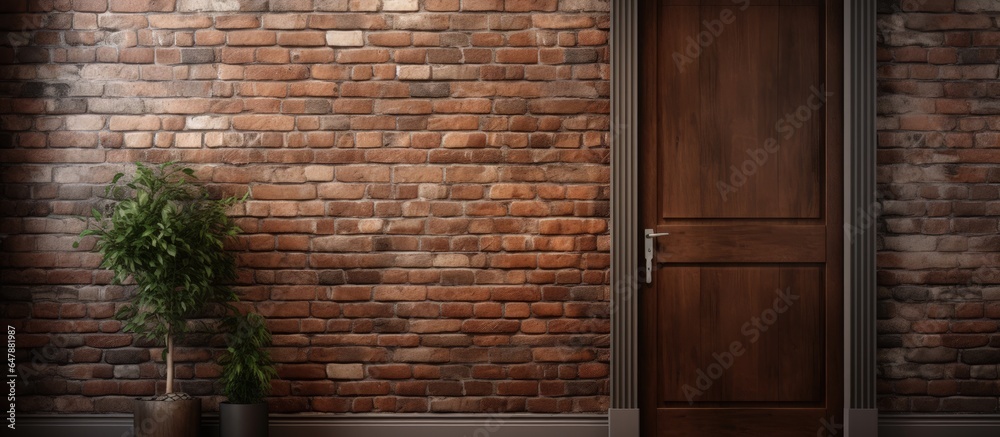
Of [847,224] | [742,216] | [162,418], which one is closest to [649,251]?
[742,216]

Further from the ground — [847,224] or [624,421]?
[847,224]

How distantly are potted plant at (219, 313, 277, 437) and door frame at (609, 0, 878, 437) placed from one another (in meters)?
1.58

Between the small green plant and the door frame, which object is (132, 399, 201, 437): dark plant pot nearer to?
the small green plant

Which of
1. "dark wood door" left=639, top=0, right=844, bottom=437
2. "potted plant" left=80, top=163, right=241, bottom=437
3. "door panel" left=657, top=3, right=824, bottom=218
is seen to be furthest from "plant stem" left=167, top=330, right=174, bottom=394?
"door panel" left=657, top=3, right=824, bottom=218

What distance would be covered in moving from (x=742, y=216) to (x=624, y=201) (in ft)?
1.91

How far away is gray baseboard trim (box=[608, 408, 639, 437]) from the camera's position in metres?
3.22

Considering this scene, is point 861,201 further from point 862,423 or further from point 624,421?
point 624,421

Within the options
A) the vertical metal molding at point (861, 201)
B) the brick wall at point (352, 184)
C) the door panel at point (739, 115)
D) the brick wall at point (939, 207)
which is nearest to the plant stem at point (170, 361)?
the brick wall at point (352, 184)

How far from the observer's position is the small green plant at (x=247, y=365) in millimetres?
3025

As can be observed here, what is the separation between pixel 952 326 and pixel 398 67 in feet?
9.49

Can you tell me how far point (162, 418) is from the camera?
9.78 ft

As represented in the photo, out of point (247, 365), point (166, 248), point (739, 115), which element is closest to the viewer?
point (166, 248)

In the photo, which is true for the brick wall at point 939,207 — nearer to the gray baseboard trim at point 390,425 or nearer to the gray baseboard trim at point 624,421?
the gray baseboard trim at point 624,421

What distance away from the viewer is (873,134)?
3258mm
